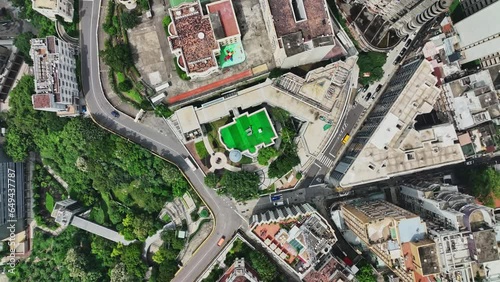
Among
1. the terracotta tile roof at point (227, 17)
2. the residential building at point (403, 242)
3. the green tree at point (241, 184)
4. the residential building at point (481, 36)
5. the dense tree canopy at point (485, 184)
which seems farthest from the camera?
the green tree at point (241, 184)

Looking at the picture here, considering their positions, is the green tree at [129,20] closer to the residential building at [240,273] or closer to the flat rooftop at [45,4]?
the flat rooftop at [45,4]

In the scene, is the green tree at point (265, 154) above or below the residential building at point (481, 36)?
below

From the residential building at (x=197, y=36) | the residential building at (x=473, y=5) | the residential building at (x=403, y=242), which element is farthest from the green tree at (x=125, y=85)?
the residential building at (x=473, y=5)

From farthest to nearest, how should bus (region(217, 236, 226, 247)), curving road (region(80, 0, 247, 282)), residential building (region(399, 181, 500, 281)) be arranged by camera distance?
bus (region(217, 236, 226, 247)) → curving road (region(80, 0, 247, 282)) → residential building (region(399, 181, 500, 281))

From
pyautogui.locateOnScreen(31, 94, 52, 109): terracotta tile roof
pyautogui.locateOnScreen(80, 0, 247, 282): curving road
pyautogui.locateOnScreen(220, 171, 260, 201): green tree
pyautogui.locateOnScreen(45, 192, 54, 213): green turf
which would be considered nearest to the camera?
pyautogui.locateOnScreen(31, 94, 52, 109): terracotta tile roof

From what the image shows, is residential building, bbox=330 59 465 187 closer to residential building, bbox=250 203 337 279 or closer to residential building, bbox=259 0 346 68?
residential building, bbox=250 203 337 279

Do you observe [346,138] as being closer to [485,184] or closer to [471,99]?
[471,99]

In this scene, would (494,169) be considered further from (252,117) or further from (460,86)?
(252,117)

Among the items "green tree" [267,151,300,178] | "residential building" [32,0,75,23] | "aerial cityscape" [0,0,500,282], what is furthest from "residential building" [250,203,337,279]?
"residential building" [32,0,75,23]
